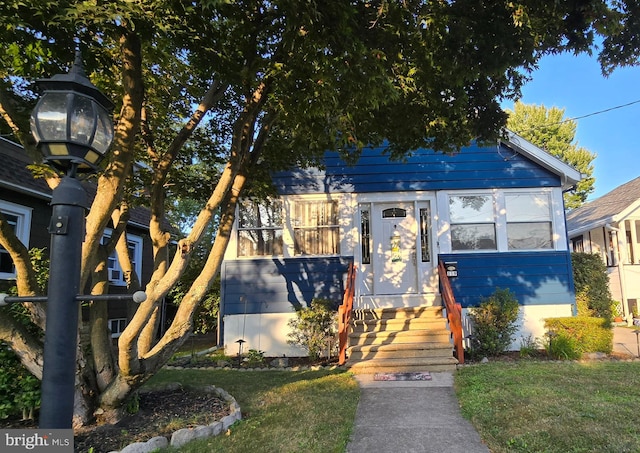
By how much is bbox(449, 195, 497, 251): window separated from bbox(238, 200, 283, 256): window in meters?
3.98

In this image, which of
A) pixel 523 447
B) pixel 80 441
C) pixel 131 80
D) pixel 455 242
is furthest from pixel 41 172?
pixel 455 242

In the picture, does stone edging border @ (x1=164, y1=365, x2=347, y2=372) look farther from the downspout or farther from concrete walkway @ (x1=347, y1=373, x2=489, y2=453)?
the downspout

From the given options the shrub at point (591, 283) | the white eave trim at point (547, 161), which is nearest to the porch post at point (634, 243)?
the shrub at point (591, 283)

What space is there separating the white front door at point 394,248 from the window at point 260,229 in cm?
222

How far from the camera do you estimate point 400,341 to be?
7395mm

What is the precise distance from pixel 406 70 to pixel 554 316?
21.7 feet

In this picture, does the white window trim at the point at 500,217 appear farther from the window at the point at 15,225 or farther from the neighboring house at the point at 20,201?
the window at the point at 15,225

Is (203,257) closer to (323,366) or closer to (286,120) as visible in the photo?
(323,366)

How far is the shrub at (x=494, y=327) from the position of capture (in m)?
7.99

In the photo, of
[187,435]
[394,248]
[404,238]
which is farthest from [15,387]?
[404,238]

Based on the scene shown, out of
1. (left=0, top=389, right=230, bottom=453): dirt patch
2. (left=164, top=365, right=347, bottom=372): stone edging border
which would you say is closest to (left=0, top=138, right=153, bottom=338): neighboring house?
(left=164, top=365, right=347, bottom=372): stone edging border

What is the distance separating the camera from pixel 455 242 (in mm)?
9156

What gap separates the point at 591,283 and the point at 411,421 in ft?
27.0

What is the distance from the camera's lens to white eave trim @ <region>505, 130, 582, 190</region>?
8.79m
